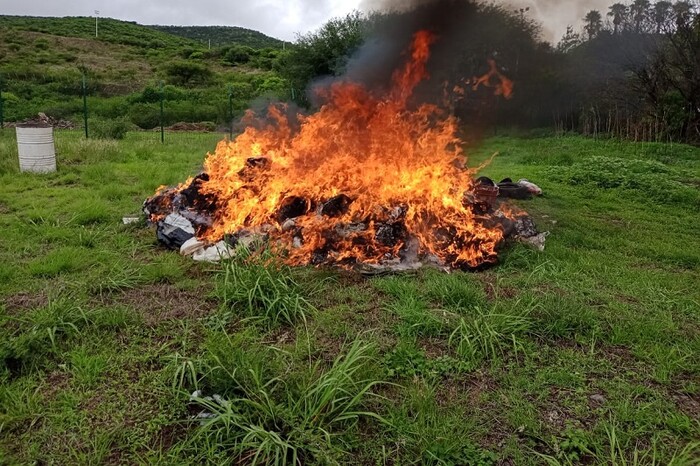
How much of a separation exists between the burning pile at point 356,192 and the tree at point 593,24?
2680 millimetres

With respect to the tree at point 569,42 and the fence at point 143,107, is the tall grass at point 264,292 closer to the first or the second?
the tree at point 569,42

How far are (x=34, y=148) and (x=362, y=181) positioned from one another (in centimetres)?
739


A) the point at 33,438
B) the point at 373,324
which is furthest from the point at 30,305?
the point at 373,324

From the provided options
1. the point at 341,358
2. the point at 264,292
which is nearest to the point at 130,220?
the point at 264,292

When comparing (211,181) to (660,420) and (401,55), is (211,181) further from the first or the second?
(660,420)

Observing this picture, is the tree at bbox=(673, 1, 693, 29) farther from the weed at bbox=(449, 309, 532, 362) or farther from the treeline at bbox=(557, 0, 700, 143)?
the weed at bbox=(449, 309, 532, 362)

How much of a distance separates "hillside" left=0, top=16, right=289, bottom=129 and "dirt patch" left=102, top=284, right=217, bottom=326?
53.0 ft

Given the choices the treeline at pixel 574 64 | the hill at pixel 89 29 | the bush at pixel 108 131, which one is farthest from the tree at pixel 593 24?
the hill at pixel 89 29

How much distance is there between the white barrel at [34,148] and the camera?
9219 millimetres

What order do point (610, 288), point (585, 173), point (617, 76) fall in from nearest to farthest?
point (610, 288) < point (585, 173) < point (617, 76)

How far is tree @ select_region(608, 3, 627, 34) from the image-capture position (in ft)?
30.5

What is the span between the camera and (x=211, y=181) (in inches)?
255

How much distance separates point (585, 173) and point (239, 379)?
10182mm

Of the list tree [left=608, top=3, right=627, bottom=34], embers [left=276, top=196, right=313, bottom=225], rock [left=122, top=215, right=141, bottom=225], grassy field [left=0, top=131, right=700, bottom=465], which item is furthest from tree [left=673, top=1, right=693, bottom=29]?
rock [left=122, top=215, right=141, bottom=225]
